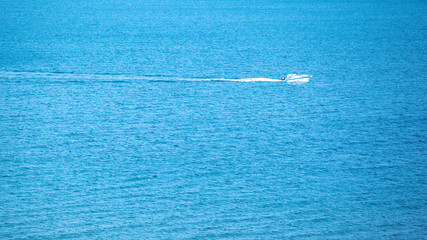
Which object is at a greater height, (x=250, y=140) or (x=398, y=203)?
(x=250, y=140)

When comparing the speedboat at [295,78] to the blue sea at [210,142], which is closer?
the blue sea at [210,142]

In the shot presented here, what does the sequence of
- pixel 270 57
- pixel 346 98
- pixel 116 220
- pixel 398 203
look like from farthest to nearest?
1. pixel 270 57
2. pixel 346 98
3. pixel 398 203
4. pixel 116 220

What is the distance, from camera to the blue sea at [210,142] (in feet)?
137

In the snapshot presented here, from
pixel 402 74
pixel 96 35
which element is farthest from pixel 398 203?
pixel 96 35

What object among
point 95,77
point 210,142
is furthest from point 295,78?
point 95,77

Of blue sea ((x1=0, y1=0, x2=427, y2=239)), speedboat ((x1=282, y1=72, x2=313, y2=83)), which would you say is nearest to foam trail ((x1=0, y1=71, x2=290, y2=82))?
blue sea ((x1=0, y1=0, x2=427, y2=239))

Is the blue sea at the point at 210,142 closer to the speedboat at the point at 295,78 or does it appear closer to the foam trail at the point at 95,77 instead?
the foam trail at the point at 95,77

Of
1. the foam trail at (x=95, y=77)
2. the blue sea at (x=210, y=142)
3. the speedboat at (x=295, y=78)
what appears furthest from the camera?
the speedboat at (x=295, y=78)

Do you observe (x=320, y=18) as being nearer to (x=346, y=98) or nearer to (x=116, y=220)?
(x=346, y=98)

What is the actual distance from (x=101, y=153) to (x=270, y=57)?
5435 cm

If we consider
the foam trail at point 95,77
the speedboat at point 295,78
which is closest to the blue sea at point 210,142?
the foam trail at point 95,77

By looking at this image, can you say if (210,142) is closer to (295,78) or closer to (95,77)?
(295,78)

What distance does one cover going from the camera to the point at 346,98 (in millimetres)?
72938

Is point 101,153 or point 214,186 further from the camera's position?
point 101,153
